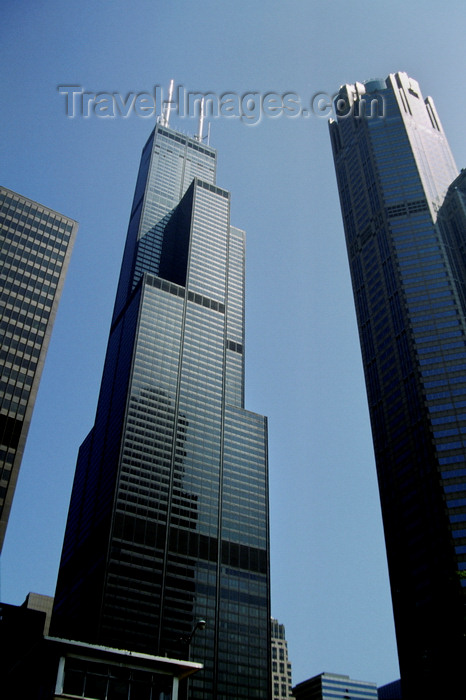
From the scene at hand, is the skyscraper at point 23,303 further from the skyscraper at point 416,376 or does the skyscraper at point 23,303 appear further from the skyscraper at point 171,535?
the skyscraper at point 416,376

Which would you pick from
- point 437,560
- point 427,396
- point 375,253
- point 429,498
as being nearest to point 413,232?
point 375,253

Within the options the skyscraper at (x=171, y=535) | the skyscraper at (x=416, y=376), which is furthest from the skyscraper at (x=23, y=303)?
the skyscraper at (x=416, y=376)

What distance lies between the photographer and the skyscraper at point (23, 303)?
9725 centimetres

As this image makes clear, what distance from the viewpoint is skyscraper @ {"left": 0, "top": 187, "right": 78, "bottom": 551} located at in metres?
97.2

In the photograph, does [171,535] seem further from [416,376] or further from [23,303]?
[23,303]

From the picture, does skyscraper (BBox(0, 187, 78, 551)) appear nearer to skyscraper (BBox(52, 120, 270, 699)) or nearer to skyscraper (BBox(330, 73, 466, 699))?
skyscraper (BBox(52, 120, 270, 699))

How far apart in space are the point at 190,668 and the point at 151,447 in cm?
13692

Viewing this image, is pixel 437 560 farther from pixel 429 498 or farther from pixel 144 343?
pixel 144 343

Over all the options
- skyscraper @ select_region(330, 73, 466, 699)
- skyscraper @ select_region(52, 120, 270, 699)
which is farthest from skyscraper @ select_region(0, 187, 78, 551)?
skyscraper @ select_region(330, 73, 466, 699)

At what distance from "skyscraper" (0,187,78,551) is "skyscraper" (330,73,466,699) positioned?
78526mm

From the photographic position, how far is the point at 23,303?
112500 mm

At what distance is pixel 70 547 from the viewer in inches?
7475

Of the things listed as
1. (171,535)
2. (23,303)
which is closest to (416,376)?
(171,535)

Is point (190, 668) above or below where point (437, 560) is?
below
